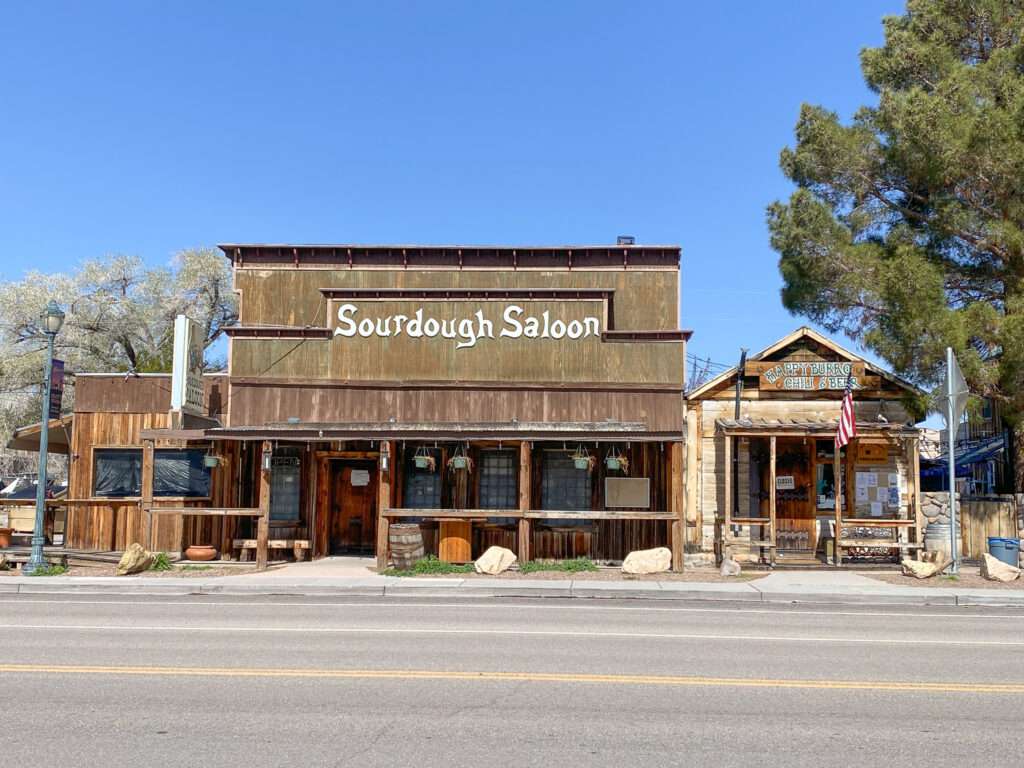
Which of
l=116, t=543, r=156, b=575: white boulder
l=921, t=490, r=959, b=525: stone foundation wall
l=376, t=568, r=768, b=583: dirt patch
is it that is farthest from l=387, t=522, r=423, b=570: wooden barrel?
l=921, t=490, r=959, b=525: stone foundation wall

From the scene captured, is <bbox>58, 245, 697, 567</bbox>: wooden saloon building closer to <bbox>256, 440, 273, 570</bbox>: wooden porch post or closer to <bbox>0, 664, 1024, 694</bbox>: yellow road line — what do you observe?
<bbox>256, 440, 273, 570</bbox>: wooden porch post

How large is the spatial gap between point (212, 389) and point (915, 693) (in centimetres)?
1861

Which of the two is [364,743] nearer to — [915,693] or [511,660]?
[511,660]

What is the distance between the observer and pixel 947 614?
1427 cm

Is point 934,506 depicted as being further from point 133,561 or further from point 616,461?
point 133,561

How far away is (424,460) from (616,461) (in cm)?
Result: 392

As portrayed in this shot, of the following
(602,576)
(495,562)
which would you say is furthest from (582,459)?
(495,562)

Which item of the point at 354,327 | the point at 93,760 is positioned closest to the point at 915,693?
the point at 93,760

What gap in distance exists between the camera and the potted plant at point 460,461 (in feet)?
65.0

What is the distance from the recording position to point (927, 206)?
2327 centimetres

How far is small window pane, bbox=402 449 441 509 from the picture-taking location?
2147 centimetres

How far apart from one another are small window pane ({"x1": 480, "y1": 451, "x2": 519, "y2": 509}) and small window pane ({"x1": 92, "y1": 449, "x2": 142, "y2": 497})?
8189 millimetres

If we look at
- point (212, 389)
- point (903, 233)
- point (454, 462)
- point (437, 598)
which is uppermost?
point (903, 233)

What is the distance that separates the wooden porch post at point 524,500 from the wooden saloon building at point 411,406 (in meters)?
0.35
